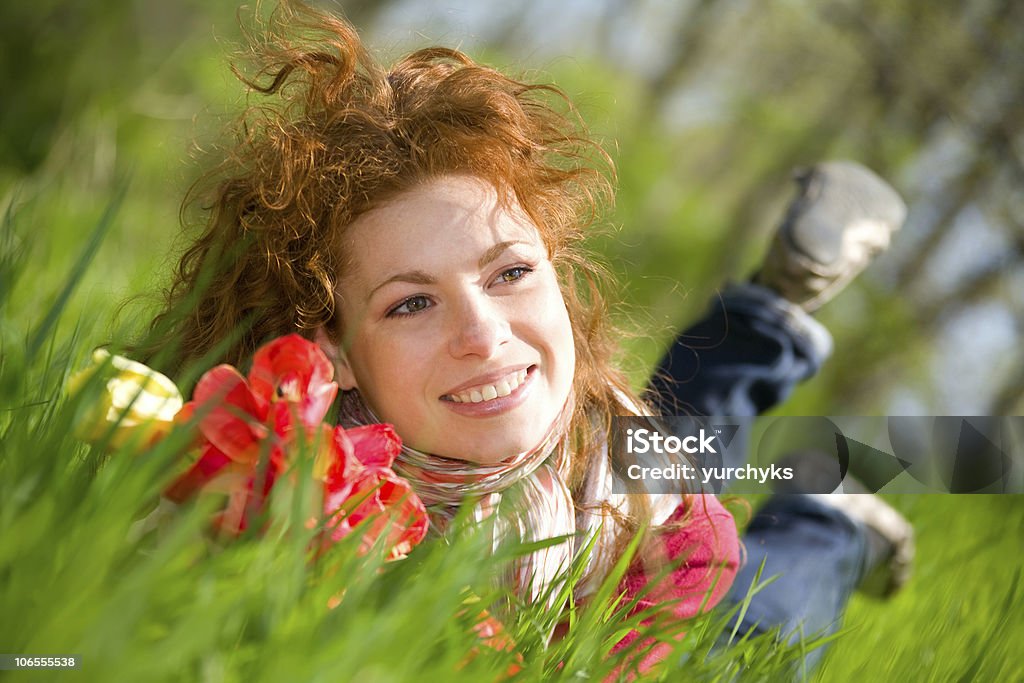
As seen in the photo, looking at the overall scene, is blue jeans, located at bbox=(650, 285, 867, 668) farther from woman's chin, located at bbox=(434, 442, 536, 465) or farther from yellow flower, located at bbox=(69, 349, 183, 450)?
yellow flower, located at bbox=(69, 349, 183, 450)

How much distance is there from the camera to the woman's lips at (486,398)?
0.78 m

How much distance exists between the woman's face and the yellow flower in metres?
0.26

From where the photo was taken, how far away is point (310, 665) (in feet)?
1.33

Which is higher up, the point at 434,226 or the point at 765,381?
the point at 434,226

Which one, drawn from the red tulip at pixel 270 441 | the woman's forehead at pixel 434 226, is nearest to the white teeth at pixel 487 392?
the woman's forehead at pixel 434 226

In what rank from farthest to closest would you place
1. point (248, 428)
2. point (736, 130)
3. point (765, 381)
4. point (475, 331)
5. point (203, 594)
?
point (736, 130) → point (765, 381) → point (475, 331) → point (248, 428) → point (203, 594)

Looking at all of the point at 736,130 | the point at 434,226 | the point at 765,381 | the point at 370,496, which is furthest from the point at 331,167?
the point at 736,130

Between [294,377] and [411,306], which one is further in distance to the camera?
[411,306]

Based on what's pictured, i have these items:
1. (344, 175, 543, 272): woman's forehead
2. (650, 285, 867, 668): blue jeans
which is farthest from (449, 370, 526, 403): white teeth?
(650, 285, 867, 668): blue jeans

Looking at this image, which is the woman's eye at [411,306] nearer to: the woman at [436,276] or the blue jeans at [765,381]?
the woman at [436,276]

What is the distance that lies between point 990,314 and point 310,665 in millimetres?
2729

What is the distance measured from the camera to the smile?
78 centimetres

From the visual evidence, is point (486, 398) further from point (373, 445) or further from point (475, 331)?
point (373, 445)

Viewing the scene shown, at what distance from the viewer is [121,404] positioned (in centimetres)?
53
